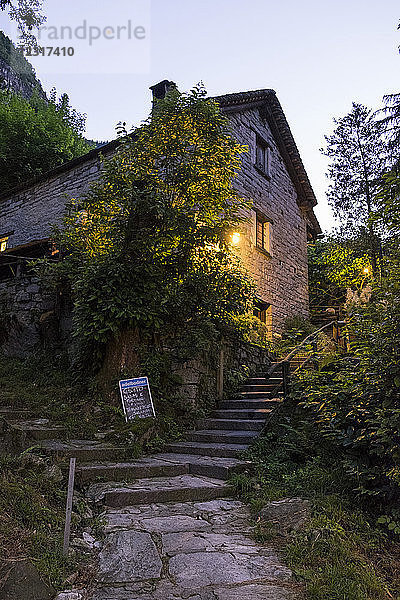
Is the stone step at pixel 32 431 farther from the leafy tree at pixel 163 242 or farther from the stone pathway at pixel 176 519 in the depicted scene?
the leafy tree at pixel 163 242

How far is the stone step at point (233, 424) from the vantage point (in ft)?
20.6

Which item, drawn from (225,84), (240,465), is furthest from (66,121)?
(240,465)

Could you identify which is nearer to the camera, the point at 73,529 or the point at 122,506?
the point at 73,529

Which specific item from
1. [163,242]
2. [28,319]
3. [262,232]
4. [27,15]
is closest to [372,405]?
[163,242]

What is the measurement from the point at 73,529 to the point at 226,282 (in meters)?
4.79

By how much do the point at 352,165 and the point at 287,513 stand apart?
14.1 m

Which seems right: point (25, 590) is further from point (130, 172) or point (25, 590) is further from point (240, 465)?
point (130, 172)

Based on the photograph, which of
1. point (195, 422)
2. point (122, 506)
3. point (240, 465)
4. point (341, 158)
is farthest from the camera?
point (341, 158)

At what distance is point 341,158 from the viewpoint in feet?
50.8

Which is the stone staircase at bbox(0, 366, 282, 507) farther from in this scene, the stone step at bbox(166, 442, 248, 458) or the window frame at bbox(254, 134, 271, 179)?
the window frame at bbox(254, 134, 271, 179)

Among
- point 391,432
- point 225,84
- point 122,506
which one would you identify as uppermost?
point 225,84

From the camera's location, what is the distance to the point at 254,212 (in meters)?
11.1

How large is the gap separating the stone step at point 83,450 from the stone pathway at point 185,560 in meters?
1.02

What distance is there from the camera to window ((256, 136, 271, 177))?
11877mm
